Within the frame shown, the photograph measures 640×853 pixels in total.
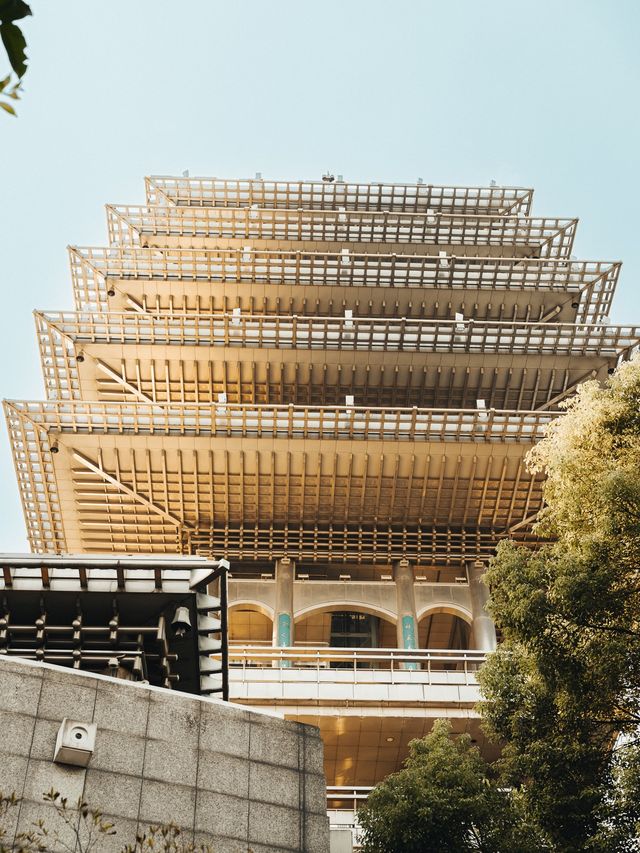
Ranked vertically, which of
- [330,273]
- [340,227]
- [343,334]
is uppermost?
[340,227]

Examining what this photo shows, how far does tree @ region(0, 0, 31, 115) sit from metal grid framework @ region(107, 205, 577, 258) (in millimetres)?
41359

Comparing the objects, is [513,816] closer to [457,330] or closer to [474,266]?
[457,330]

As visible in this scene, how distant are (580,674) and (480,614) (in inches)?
710

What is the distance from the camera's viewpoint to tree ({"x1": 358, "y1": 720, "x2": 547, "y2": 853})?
14086 millimetres

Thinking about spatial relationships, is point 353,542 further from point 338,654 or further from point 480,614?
point 338,654

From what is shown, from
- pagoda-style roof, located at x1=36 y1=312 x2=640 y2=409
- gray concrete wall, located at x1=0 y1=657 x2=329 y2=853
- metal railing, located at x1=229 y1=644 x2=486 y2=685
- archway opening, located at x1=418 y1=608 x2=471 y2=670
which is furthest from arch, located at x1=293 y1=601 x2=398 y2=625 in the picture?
gray concrete wall, located at x1=0 y1=657 x2=329 y2=853

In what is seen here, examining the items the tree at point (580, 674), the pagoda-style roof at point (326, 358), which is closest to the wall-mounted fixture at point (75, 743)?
the tree at point (580, 674)

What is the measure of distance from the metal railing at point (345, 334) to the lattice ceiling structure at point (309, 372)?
8 cm

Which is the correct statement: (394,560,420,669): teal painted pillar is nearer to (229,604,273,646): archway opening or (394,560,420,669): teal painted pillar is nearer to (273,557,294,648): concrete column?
(273,557,294,648): concrete column

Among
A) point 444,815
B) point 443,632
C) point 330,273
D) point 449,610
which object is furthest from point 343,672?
Answer: point 330,273

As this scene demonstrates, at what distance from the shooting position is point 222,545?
32094 mm

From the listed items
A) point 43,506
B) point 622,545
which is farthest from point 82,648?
point 43,506

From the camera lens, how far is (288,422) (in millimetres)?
30734

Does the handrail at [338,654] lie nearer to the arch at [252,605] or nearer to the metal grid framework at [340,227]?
the arch at [252,605]
